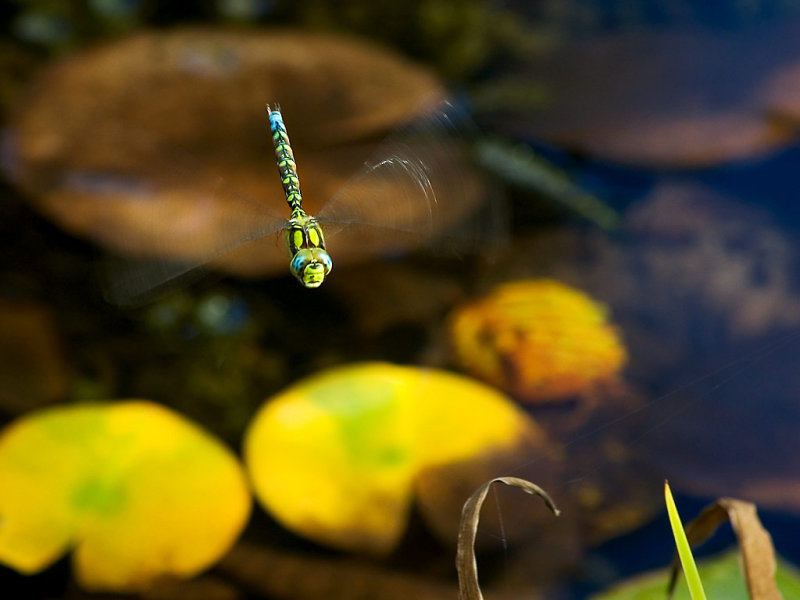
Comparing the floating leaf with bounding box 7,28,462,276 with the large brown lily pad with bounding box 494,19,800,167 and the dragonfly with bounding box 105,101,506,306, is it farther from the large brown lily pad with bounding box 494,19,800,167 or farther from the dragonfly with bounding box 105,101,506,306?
the large brown lily pad with bounding box 494,19,800,167

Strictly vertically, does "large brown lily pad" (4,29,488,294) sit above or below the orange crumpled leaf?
above

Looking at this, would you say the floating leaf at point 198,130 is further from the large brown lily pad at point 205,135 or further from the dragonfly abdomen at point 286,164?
the dragonfly abdomen at point 286,164

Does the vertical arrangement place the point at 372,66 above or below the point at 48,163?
above

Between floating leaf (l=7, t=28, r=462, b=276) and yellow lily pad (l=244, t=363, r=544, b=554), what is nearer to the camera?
yellow lily pad (l=244, t=363, r=544, b=554)

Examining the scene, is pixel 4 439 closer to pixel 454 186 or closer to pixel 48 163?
pixel 48 163

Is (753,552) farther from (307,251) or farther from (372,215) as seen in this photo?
(372,215)

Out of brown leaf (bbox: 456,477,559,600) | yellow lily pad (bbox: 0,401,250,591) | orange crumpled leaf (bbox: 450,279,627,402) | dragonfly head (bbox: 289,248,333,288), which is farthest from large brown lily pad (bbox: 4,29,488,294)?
brown leaf (bbox: 456,477,559,600)

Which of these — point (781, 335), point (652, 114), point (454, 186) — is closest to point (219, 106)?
point (454, 186)
